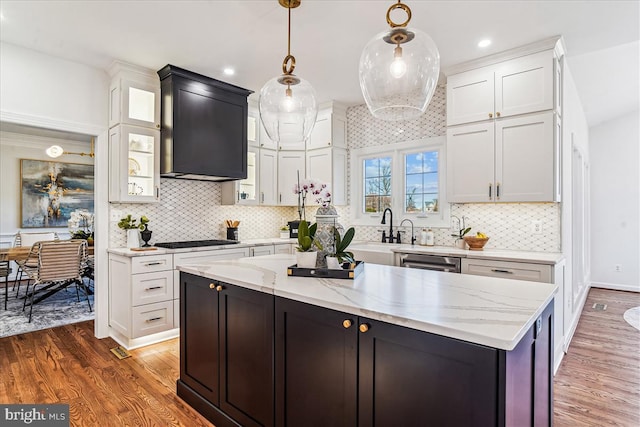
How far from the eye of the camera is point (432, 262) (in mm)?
3428

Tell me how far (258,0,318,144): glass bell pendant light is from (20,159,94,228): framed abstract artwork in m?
6.47

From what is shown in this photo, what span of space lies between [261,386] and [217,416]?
0.53 m

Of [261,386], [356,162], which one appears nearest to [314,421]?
[261,386]

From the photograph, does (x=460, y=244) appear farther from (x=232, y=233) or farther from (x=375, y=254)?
(x=232, y=233)

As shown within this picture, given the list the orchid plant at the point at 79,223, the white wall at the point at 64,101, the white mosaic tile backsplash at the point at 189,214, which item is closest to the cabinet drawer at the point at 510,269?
the white mosaic tile backsplash at the point at 189,214

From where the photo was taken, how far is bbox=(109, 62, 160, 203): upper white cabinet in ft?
11.8

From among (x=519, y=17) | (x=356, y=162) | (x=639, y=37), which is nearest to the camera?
(x=519, y=17)

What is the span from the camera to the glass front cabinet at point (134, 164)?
3.59 metres

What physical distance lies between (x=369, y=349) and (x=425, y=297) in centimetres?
34

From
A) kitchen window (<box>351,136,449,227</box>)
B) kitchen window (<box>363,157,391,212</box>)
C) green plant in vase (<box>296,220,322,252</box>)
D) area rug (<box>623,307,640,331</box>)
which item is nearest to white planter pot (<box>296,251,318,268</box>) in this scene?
green plant in vase (<box>296,220,322,252</box>)

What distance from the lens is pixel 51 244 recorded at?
428 cm

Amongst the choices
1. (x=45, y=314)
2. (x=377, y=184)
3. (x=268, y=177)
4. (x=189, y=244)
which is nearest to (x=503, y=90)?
(x=377, y=184)

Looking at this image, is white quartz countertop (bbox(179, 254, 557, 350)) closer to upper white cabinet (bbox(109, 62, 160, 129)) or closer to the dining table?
upper white cabinet (bbox(109, 62, 160, 129))

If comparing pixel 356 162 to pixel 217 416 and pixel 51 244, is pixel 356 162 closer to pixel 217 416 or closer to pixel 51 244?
pixel 217 416
